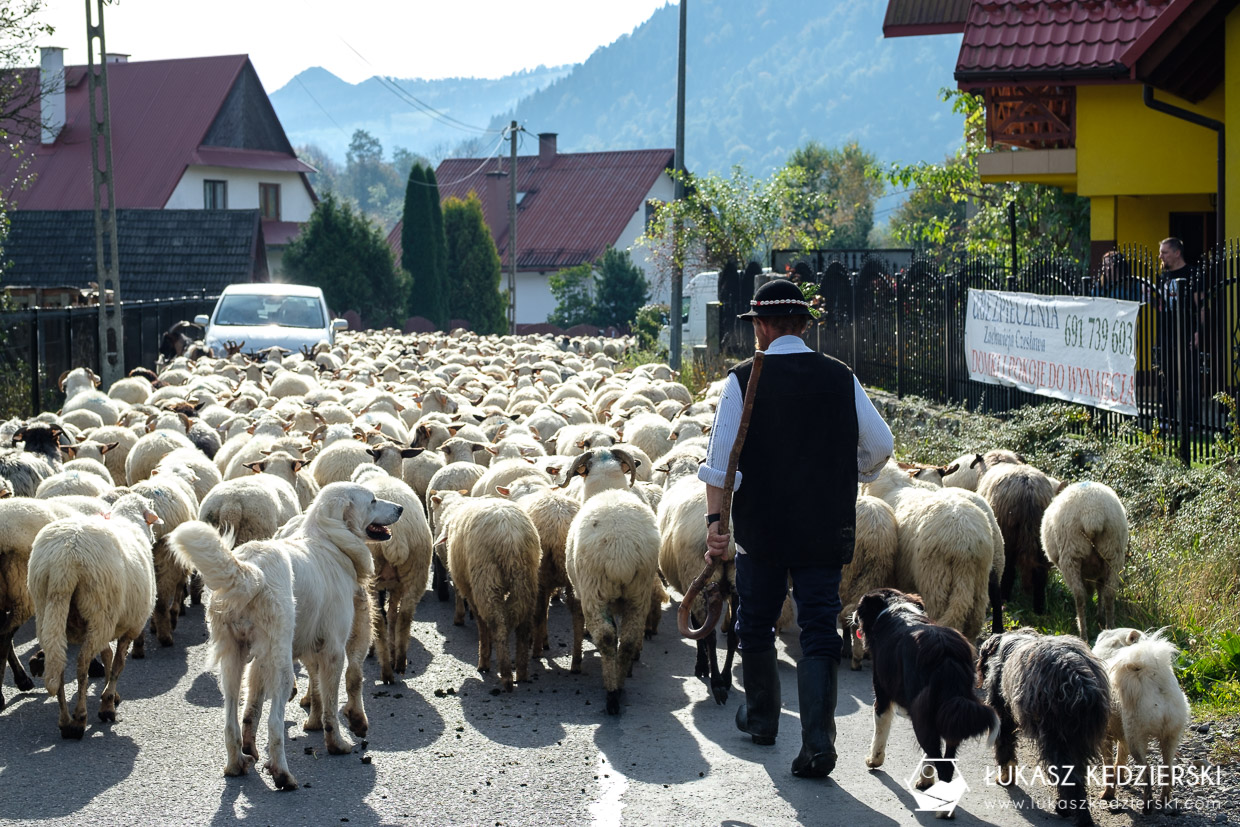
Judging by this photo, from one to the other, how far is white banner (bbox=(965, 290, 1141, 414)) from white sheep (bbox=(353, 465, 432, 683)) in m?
6.03

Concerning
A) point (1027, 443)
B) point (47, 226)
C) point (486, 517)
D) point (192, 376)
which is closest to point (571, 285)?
point (47, 226)

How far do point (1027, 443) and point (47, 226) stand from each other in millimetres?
35456

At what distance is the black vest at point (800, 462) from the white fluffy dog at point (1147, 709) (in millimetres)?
1250

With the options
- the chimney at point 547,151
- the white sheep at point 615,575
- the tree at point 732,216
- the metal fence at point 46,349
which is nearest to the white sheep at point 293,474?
the white sheep at point 615,575

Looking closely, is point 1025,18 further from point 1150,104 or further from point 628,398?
point 628,398

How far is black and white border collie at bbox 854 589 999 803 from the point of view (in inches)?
203

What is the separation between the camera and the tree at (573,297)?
1893 inches

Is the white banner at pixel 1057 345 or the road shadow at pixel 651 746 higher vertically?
the white banner at pixel 1057 345

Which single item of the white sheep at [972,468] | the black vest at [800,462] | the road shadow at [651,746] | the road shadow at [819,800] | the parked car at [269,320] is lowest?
the road shadow at [651,746]

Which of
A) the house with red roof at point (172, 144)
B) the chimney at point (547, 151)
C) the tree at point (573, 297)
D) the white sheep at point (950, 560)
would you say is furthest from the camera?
the chimney at point (547, 151)

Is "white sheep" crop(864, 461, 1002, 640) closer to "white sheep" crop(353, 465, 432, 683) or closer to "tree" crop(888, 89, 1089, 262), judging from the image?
"white sheep" crop(353, 465, 432, 683)

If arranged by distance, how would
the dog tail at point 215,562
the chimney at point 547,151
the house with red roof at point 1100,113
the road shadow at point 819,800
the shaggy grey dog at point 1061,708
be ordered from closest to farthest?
the shaggy grey dog at point 1061,708 → the road shadow at point 819,800 → the dog tail at point 215,562 → the house with red roof at point 1100,113 → the chimney at point 547,151

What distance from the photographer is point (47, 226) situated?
1549 inches

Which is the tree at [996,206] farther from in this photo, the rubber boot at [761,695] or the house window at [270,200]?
the house window at [270,200]
